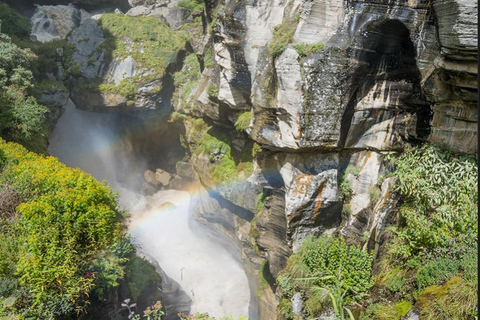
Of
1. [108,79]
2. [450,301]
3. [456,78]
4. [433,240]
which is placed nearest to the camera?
[450,301]

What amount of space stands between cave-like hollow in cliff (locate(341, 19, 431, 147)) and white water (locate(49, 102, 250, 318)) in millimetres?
11522

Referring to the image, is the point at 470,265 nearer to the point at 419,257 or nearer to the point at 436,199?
the point at 419,257

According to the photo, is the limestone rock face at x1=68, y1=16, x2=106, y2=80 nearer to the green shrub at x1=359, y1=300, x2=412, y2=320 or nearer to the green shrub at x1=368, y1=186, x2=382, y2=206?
the green shrub at x1=368, y1=186, x2=382, y2=206

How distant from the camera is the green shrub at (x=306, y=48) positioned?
9875mm

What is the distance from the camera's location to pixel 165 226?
2284cm

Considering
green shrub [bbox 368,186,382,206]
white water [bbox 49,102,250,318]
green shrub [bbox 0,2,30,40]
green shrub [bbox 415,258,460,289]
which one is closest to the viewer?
green shrub [bbox 415,258,460,289]

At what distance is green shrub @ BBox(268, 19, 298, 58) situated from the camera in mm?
10250

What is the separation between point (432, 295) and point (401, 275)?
4.76ft

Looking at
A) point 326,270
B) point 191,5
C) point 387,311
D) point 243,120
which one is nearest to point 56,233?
point 326,270

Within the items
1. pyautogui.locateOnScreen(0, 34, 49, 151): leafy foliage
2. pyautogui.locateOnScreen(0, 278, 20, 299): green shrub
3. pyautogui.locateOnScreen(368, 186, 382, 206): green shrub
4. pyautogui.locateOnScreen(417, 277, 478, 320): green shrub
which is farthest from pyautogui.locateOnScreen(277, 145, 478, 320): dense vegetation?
pyautogui.locateOnScreen(0, 34, 49, 151): leafy foliage

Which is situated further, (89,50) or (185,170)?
(185,170)

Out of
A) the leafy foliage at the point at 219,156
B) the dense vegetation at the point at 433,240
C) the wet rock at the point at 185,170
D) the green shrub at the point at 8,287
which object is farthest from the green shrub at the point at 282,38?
the wet rock at the point at 185,170

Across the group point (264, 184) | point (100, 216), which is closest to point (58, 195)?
point (100, 216)

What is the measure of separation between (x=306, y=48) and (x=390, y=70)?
234cm
